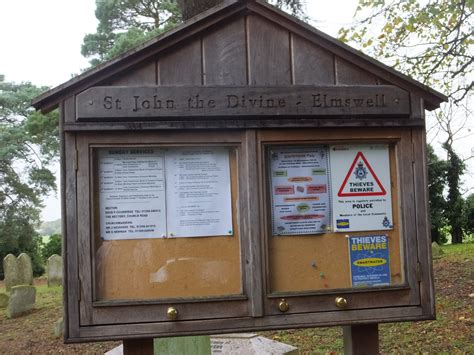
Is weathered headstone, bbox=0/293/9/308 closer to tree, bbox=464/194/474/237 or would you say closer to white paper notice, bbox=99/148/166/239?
white paper notice, bbox=99/148/166/239

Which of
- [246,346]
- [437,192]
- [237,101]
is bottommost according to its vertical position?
[246,346]

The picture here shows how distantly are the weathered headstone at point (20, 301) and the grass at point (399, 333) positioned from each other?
176mm

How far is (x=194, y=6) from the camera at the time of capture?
3.79 m

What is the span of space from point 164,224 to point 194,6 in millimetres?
2226

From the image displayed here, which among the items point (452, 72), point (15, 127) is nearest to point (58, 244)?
point (15, 127)

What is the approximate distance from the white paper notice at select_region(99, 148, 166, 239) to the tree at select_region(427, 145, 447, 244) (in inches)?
743

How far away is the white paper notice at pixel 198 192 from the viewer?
2.13m

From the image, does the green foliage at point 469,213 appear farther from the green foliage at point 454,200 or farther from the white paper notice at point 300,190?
the white paper notice at point 300,190

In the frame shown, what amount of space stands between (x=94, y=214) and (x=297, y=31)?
1167mm

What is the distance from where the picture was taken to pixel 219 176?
2.17m

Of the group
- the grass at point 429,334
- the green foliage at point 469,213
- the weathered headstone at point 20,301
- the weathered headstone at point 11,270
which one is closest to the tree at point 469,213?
the green foliage at point 469,213

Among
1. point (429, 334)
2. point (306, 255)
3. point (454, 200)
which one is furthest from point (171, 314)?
point (454, 200)

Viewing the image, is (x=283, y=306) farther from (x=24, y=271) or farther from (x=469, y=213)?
(x=469, y=213)

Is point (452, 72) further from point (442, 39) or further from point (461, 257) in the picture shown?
point (461, 257)
